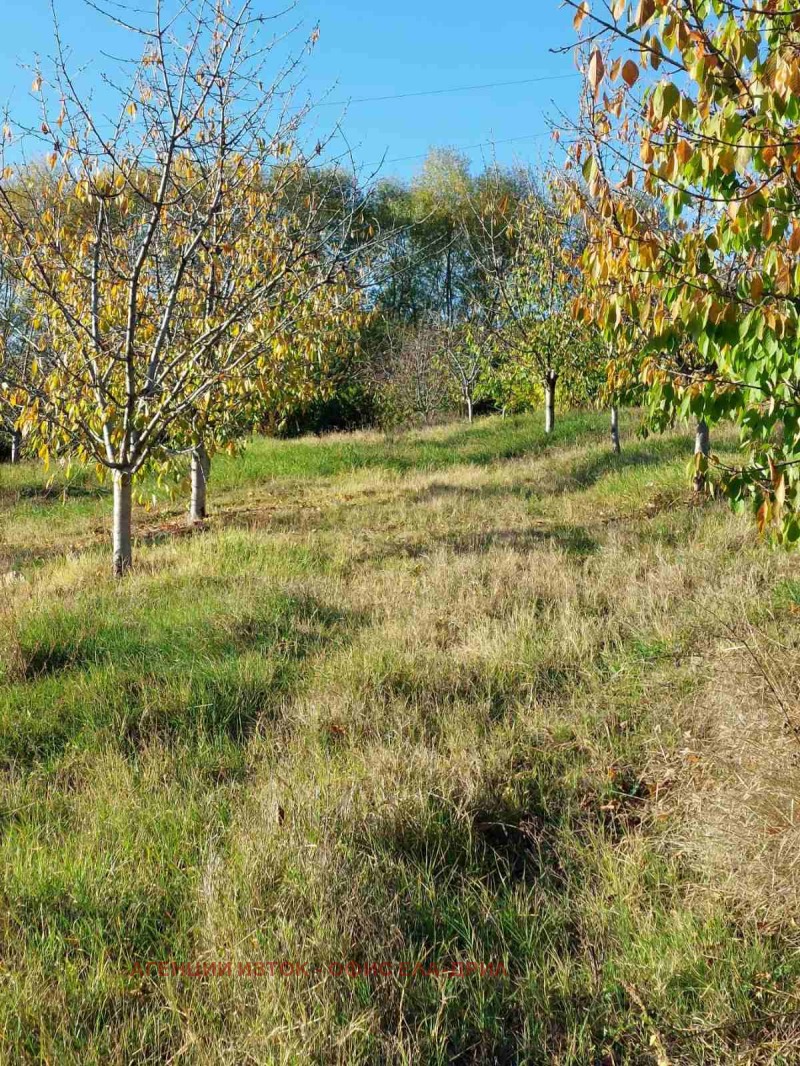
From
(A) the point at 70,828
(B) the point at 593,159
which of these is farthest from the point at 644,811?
(B) the point at 593,159

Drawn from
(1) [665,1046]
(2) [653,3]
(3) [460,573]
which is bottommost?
(1) [665,1046]

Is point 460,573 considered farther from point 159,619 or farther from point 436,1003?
point 436,1003

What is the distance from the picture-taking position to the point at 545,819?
3.08 metres

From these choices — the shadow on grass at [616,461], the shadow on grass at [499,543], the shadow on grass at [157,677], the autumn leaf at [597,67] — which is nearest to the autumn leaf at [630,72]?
the autumn leaf at [597,67]

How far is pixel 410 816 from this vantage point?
2959mm

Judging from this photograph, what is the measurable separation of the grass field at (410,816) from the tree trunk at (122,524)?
0.82 m

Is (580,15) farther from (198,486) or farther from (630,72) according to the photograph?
(198,486)

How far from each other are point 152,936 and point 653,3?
331 centimetres

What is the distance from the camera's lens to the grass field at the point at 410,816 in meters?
2.10

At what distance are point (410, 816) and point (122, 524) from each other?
5206 mm

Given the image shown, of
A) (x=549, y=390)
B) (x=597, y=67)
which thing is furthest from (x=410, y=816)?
(x=549, y=390)

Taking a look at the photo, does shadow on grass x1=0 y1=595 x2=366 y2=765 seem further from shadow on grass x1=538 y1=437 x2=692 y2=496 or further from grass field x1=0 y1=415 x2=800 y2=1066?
shadow on grass x1=538 y1=437 x2=692 y2=496

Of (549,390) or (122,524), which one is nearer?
(122,524)

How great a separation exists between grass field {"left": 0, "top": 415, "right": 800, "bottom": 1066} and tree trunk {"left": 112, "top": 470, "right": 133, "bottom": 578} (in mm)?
823
